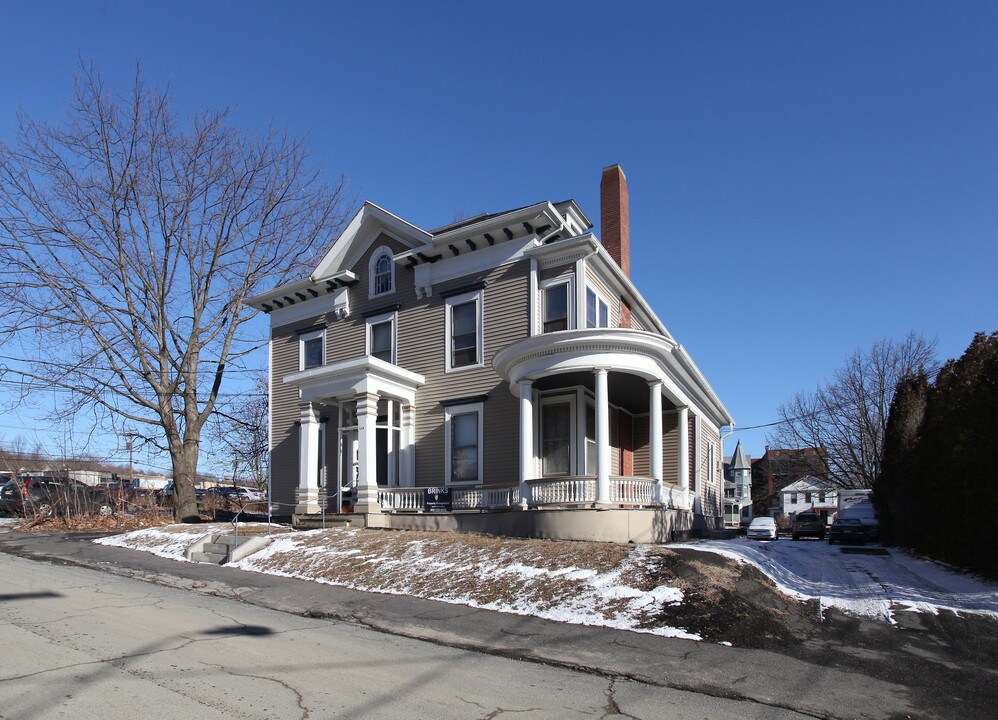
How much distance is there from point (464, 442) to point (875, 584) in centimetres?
1026

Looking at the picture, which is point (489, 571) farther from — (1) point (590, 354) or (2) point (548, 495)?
(1) point (590, 354)

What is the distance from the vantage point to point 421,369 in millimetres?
20312

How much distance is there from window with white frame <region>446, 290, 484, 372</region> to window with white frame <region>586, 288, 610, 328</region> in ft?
9.61

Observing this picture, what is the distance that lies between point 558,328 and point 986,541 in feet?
32.0

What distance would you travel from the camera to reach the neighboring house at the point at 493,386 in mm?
15703

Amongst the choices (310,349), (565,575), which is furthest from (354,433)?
(565,575)

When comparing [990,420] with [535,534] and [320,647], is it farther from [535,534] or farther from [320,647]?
[320,647]

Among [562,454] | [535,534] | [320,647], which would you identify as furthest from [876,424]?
[320,647]

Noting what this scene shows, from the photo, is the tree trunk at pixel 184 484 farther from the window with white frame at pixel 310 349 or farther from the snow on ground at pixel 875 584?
the snow on ground at pixel 875 584

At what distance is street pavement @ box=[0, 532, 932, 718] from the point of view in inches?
243

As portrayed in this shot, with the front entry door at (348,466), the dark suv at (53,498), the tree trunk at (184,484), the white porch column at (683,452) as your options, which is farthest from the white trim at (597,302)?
the dark suv at (53,498)

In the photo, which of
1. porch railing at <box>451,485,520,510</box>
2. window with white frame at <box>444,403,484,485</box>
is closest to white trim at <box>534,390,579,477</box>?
porch railing at <box>451,485,520,510</box>

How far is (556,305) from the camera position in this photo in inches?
720

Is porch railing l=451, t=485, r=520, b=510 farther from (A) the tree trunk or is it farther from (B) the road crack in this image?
Answer: (A) the tree trunk
